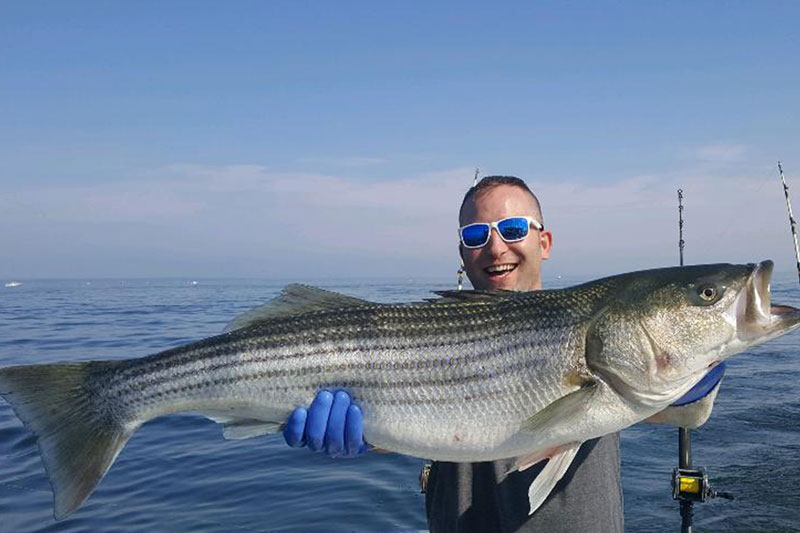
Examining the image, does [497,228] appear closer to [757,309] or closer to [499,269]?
[499,269]

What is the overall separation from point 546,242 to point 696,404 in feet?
6.93

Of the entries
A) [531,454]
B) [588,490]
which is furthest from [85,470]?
[588,490]

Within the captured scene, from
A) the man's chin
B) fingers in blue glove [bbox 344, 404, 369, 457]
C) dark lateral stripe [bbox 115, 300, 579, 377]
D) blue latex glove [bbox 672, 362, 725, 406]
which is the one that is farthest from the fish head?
the man's chin

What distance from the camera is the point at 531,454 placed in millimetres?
4137

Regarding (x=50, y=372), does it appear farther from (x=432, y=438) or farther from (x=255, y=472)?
(x=255, y=472)

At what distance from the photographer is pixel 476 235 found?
5672 millimetres

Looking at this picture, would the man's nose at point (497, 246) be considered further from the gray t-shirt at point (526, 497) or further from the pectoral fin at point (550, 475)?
the pectoral fin at point (550, 475)

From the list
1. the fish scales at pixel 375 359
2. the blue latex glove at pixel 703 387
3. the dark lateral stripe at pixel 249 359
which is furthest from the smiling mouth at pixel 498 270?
the blue latex glove at pixel 703 387

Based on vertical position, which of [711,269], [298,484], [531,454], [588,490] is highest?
[711,269]

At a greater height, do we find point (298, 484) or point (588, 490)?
point (588, 490)

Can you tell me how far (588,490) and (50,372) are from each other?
3673mm

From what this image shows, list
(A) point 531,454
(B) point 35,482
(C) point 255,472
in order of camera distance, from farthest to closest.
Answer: (C) point 255,472
(B) point 35,482
(A) point 531,454

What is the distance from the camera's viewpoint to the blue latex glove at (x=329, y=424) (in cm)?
416

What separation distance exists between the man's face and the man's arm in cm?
156
